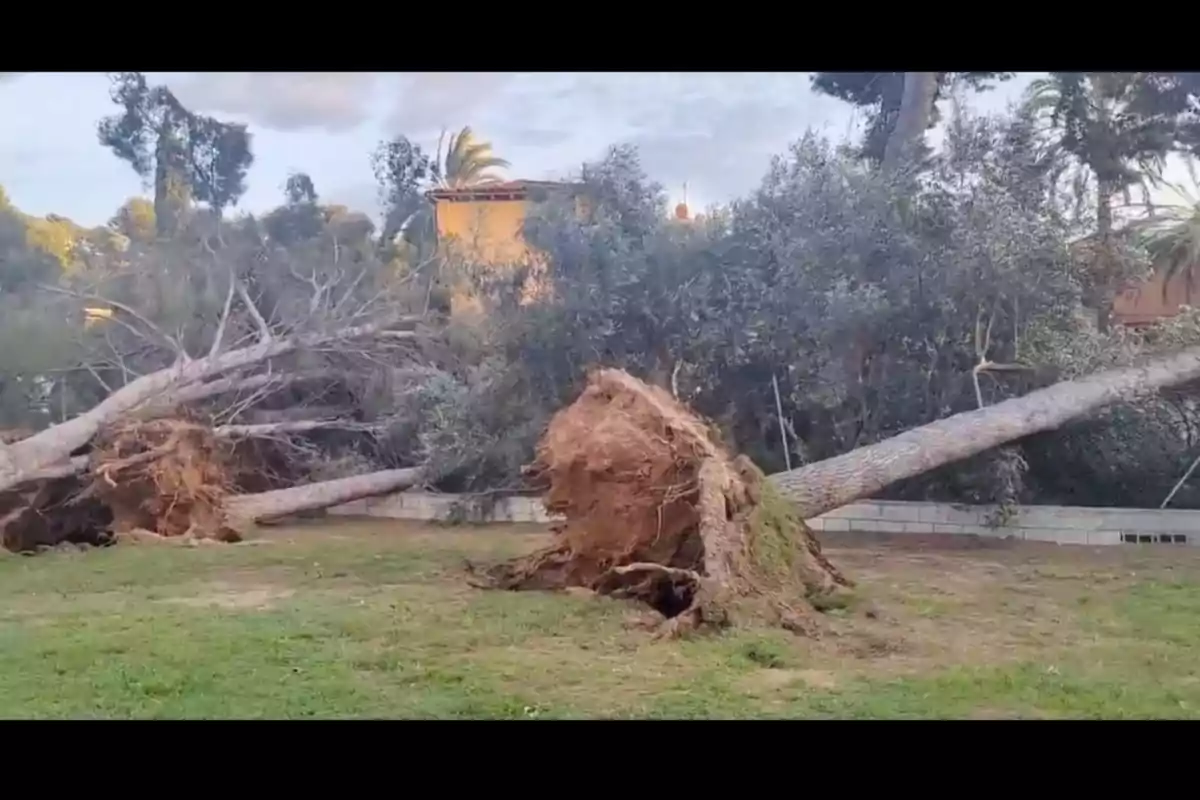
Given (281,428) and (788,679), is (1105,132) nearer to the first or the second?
(788,679)

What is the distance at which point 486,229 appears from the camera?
3.40 meters

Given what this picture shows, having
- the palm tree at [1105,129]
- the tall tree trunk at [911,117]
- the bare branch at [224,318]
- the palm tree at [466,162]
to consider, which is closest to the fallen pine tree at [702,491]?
the palm tree at [1105,129]

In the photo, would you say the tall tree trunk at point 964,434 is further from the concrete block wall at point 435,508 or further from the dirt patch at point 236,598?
the dirt patch at point 236,598

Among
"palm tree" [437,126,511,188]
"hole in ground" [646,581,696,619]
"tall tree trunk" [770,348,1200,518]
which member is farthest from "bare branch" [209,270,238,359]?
"tall tree trunk" [770,348,1200,518]

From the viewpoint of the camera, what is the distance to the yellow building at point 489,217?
336 centimetres

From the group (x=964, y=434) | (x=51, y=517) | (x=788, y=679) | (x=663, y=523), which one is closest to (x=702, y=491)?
(x=663, y=523)

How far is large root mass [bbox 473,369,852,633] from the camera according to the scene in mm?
3227

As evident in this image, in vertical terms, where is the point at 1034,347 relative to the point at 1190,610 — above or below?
above

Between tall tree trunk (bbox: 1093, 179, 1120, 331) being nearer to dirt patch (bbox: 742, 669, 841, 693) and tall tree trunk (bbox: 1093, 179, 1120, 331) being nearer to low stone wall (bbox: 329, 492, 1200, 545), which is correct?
low stone wall (bbox: 329, 492, 1200, 545)

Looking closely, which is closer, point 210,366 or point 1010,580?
point 1010,580
